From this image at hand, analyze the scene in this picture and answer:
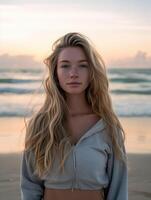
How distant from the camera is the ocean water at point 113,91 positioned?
1124 centimetres

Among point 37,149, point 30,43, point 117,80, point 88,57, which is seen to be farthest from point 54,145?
point 117,80

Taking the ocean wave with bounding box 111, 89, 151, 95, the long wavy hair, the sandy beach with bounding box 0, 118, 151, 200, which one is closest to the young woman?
the long wavy hair

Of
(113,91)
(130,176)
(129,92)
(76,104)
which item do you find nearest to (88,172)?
(76,104)

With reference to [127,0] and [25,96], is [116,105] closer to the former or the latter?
[25,96]

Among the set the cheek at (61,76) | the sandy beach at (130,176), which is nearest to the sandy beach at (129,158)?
the sandy beach at (130,176)

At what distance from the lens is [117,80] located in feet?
56.1

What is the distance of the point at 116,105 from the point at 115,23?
4.08 meters

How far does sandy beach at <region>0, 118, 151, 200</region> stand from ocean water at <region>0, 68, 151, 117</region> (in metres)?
1.05

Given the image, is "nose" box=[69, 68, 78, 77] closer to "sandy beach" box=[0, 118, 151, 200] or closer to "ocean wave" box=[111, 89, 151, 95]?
"sandy beach" box=[0, 118, 151, 200]

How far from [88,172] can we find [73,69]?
1.88ft

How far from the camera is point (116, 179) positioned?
304cm

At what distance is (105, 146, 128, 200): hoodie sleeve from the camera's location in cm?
302

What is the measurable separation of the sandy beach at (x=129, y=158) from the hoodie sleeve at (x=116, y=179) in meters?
2.36

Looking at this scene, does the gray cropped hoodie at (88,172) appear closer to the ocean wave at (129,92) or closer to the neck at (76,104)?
the neck at (76,104)
